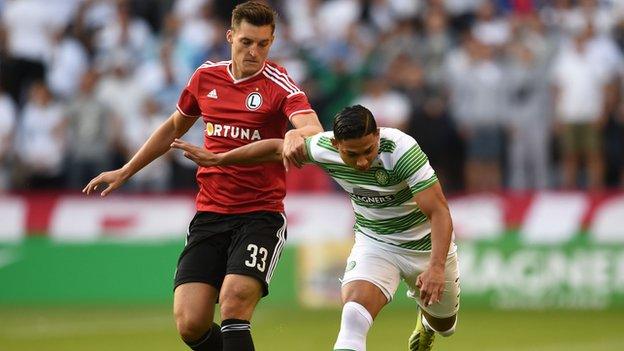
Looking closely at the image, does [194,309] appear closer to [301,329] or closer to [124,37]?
[301,329]

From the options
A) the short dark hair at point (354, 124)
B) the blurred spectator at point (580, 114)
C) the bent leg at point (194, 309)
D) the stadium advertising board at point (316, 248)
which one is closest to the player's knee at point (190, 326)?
the bent leg at point (194, 309)

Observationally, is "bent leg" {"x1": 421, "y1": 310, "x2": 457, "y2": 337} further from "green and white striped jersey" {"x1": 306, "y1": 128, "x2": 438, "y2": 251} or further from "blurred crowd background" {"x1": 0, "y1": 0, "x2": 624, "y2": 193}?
"blurred crowd background" {"x1": 0, "y1": 0, "x2": 624, "y2": 193}

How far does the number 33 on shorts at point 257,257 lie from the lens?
878 cm

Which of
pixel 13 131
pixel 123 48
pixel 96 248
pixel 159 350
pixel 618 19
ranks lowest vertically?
pixel 159 350

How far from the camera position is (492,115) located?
17.5 metres

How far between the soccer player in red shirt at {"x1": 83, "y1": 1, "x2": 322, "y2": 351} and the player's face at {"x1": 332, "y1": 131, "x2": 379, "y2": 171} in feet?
1.20

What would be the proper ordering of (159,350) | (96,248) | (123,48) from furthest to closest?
1. (123,48)
2. (96,248)
3. (159,350)

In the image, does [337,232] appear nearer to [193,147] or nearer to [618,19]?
[618,19]

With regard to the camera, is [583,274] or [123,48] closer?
[583,274]

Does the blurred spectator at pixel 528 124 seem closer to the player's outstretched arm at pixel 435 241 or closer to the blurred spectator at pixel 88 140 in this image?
the blurred spectator at pixel 88 140

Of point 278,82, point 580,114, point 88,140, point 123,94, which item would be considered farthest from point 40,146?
point 278,82

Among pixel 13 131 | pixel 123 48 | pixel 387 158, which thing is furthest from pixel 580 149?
pixel 387 158

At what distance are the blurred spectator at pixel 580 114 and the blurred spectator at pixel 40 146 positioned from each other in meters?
6.56

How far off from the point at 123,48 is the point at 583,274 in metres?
6.79
